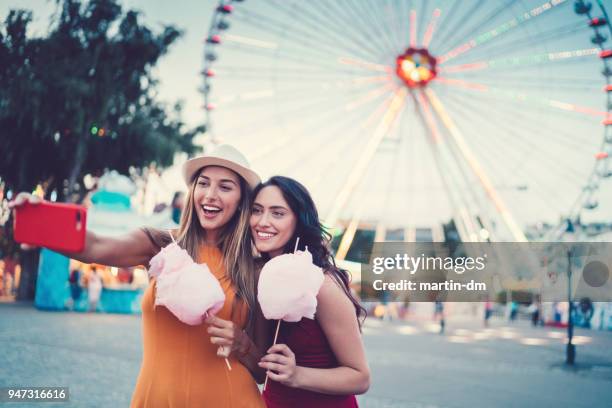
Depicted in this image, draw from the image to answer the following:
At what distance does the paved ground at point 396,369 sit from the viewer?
625cm

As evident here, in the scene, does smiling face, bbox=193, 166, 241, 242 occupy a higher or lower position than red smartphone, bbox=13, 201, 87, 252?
higher

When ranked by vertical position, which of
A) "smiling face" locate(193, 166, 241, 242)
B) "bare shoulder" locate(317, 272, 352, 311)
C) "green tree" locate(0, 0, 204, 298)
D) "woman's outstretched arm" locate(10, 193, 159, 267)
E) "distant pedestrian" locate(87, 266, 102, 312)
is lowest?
"distant pedestrian" locate(87, 266, 102, 312)

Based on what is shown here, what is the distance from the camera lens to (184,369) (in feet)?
6.82

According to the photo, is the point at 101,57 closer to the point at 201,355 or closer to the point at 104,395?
the point at 104,395

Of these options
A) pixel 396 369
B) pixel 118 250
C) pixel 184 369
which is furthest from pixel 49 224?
pixel 396 369

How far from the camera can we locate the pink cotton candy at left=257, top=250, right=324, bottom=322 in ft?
6.36

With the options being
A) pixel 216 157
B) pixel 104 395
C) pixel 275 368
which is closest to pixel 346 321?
pixel 275 368

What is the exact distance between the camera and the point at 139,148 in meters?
19.4

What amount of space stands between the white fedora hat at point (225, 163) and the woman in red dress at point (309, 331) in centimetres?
8

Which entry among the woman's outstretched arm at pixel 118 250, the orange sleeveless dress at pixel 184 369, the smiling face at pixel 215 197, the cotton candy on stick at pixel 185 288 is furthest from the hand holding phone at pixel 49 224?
the smiling face at pixel 215 197

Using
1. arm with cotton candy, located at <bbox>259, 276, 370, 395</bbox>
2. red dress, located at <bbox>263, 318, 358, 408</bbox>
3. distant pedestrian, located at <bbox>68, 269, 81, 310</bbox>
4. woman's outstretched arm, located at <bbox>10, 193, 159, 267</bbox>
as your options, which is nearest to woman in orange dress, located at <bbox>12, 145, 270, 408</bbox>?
woman's outstretched arm, located at <bbox>10, 193, 159, 267</bbox>

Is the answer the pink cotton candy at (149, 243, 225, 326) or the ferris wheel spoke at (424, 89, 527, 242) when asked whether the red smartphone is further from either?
the ferris wheel spoke at (424, 89, 527, 242)

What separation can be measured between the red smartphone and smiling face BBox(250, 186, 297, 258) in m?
0.73

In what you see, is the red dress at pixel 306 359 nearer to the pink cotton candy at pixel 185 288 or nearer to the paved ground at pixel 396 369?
the pink cotton candy at pixel 185 288
